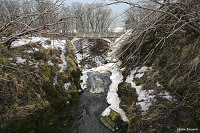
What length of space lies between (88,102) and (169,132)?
342cm

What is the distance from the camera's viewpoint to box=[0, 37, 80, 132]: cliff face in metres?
3.09

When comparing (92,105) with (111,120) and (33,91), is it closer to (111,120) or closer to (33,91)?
(111,120)

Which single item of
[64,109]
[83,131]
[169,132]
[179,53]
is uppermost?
[179,53]

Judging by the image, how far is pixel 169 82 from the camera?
135 inches

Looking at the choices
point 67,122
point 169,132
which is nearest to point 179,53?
point 169,132

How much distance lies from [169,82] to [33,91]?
4.03 metres

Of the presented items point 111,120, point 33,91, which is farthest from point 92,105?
point 33,91

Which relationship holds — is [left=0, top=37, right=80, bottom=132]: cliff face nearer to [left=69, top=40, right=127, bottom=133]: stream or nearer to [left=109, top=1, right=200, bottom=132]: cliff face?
[left=69, top=40, right=127, bottom=133]: stream

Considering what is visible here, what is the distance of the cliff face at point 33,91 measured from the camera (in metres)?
3.09

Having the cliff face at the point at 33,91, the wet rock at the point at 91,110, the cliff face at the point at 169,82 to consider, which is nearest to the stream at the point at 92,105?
the wet rock at the point at 91,110

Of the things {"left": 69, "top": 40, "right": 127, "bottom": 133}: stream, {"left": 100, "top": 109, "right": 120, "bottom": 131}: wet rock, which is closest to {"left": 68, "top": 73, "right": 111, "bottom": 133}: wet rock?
{"left": 69, "top": 40, "right": 127, "bottom": 133}: stream

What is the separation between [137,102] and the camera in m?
3.83

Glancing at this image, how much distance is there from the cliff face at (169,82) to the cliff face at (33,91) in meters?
2.28

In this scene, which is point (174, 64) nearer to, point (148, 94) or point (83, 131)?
point (148, 94)
